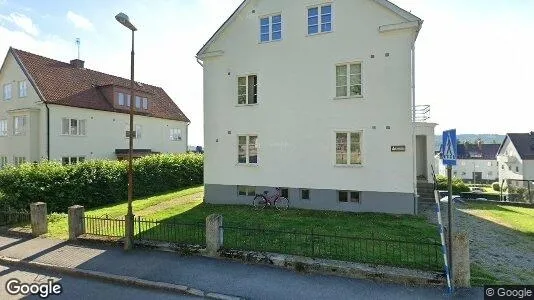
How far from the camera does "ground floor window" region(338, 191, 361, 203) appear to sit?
1474 cm

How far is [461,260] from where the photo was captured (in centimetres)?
682

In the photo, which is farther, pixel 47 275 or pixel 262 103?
pixel 262 103

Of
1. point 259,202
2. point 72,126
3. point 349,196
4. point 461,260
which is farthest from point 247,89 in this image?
point 72,126

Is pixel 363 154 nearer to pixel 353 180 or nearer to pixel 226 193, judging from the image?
pixel 353 180

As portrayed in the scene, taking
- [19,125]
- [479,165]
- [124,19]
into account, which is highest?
[124,19]

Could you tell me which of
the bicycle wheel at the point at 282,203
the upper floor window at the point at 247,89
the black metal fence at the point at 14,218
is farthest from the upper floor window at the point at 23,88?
the bicycle wheel at the point at 282,203

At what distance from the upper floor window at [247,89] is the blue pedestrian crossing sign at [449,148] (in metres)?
10.9

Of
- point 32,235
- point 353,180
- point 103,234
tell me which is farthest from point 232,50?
point 32,235

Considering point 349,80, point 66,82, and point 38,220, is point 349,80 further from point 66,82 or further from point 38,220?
point 66,82

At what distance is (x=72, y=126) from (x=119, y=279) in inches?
851

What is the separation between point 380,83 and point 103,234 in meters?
12.2

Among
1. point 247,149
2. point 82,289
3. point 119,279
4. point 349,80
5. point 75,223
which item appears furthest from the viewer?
point 247,149

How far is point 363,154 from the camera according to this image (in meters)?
14.3

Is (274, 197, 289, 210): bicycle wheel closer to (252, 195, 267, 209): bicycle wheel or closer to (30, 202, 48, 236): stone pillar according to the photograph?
(252, 195, 267, 209): bicycle wheel
